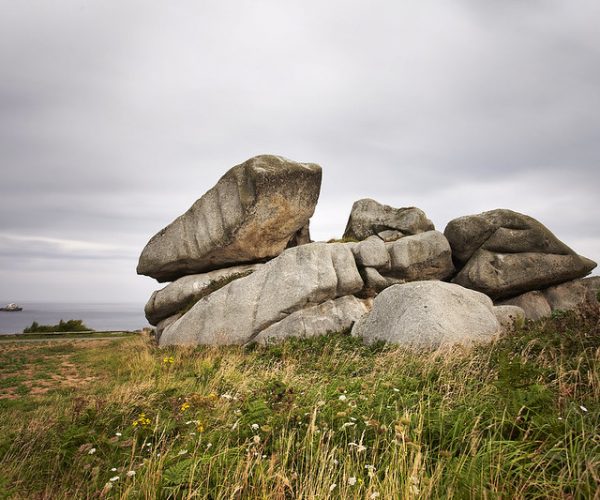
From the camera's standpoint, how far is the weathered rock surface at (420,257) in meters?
24.5

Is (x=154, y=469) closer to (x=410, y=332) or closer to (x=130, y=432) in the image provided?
(x=130, y=432)

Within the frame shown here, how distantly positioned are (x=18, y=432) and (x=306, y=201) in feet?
67.6

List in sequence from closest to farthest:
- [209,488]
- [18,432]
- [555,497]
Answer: [555,497] < [209,488] < [18,432]

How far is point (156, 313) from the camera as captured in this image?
27.8m

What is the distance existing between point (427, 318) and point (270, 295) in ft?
29.7

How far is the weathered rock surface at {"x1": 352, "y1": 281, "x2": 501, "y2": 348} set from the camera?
14.5 m

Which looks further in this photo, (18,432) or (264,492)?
(18,432)

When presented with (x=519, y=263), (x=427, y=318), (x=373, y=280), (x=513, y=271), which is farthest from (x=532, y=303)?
(x=427, y=318)

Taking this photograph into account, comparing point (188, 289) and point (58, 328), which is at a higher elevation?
point (188, 289)

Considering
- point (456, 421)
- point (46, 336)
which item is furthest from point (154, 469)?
point (46, 336)

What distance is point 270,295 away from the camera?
21250 mm

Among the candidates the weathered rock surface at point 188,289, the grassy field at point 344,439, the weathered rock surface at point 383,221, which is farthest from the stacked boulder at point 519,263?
the grassy field at point 344,439

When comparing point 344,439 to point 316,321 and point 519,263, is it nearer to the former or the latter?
point 316,321

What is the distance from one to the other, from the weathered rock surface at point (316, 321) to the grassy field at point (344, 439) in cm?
931
